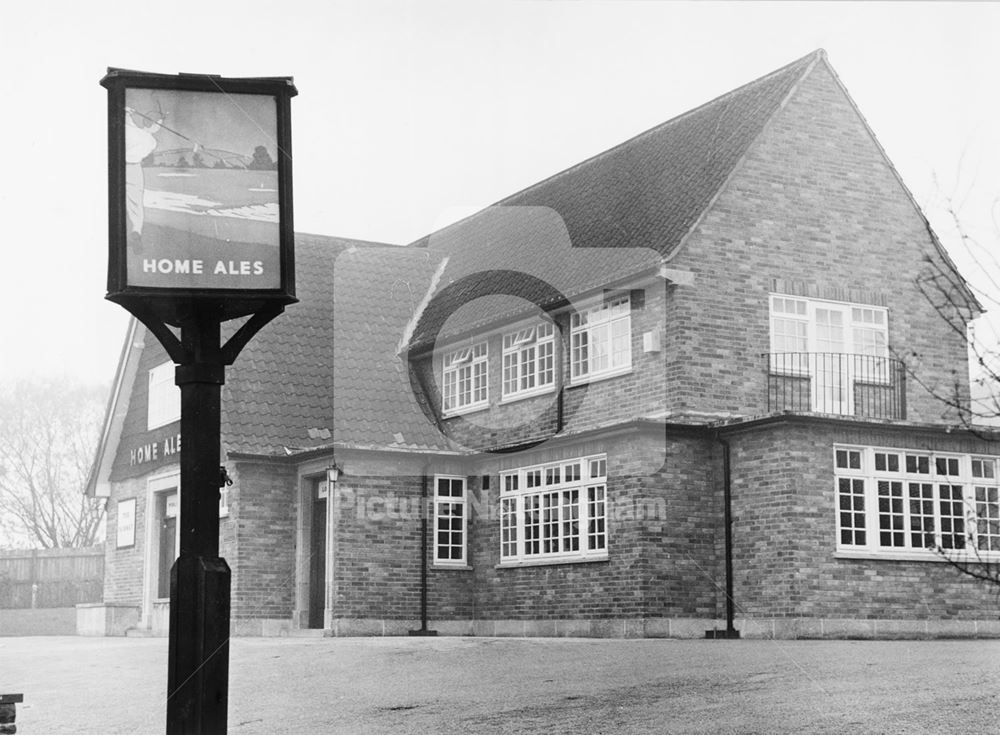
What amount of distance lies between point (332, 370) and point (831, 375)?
10004mm

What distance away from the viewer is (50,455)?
51.4 meters

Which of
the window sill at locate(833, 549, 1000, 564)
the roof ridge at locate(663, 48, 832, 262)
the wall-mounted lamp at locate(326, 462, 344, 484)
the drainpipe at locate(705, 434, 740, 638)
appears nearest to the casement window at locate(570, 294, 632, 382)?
the roof ridge at locate(663, 48, 832, 262)

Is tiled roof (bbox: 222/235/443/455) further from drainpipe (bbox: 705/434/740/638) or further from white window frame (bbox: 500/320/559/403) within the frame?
drainpipe (bbox: 705/434/740/638)

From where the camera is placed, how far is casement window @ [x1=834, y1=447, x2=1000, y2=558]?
2078 cm

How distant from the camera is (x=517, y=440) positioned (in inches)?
985

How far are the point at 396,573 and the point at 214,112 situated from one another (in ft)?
58.8

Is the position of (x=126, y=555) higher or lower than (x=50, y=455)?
lower

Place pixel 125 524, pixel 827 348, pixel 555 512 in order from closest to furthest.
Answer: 1. pixel 827 348
2. pixel 555 512
3. pixel 125 524

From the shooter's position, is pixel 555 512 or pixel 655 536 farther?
pixel 555 512

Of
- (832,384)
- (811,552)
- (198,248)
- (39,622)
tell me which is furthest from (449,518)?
(198,248)

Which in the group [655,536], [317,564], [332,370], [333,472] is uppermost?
[332,370]

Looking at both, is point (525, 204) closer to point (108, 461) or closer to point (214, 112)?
point (108, 461)

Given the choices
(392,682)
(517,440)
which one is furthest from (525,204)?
(392,682)

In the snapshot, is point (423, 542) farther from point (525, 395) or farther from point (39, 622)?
point (39, 622)
